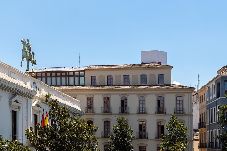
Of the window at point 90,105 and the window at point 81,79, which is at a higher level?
the window at point 81,79

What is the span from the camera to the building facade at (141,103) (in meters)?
62.8

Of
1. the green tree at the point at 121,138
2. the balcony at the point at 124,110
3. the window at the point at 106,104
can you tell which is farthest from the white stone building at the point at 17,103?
the balcony at the point at 124,110

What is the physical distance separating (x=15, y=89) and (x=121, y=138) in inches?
1188

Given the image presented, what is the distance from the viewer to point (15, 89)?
27250 millimetres

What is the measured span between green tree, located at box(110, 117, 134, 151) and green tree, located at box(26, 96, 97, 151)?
103 feet

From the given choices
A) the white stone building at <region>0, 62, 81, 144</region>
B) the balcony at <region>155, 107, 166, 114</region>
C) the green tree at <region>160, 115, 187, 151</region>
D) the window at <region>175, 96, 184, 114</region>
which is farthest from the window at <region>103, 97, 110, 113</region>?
the white stone building at <region>0, 62, 81, 144</region>

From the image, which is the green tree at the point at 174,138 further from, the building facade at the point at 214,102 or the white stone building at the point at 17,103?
the white stone building at the point at 17,103

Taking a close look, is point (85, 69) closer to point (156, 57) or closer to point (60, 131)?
point (156, 57)

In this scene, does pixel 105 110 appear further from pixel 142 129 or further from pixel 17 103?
pixel 17 103

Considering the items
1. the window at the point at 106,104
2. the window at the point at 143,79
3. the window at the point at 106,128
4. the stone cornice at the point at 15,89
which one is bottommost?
the window at the point at 106,128

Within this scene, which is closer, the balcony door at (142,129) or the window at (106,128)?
the balcony door at (142,129)

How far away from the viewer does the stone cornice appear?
25406 millimetres

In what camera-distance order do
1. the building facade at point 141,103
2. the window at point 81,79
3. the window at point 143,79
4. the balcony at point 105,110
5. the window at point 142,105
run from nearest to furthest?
the building facade at point 141,103 < the window at point 142,105 < the balcony at point 105,110 < the window at point 143,79 < the window at point 81,79

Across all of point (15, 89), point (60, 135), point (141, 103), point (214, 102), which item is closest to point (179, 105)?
point (214, 102)
